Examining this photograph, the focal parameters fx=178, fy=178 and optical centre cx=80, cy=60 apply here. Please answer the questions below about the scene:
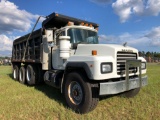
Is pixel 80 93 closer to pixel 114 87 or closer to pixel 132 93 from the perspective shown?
pixel 114 87

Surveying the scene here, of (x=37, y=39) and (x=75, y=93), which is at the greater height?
(x=37, y=39)

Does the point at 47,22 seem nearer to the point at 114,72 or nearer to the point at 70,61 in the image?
the point at 70,61

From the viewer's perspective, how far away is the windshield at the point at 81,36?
5884mm

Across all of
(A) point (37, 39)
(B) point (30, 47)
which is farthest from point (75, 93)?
(B) point (30, 47)

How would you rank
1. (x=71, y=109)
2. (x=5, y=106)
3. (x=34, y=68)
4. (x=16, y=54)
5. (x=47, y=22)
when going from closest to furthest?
(x=71, y=109) < (x=5, y=106) < (x=47, y=22) < (x=34, y=68) < (x=16, y=54)

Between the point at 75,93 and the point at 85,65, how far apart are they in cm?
100

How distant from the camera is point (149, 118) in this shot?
421cm

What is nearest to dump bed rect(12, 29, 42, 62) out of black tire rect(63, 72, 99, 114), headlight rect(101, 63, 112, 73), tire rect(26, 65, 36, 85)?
tire rect(26, 65, 36, 85)

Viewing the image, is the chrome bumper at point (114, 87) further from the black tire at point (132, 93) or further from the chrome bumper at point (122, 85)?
the black tire at point (132, 93)

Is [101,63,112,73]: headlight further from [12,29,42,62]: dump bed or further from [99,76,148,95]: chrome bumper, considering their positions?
[12,29,42,62]: dump bed

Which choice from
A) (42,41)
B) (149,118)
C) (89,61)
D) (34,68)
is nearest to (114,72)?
(89,61)

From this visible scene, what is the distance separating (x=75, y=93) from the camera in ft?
16.0

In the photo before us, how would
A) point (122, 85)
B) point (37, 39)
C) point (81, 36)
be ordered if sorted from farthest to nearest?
point (37, 39), point (81, 36), point (122, 85)

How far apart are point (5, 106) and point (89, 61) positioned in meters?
2.95
